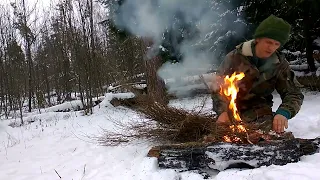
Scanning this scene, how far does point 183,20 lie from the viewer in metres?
7.32

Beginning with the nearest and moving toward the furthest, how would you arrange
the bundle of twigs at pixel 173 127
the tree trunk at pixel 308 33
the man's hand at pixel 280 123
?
the man's hand at pixel 280 123 < the bundle of twigs at pixel 173 127 < the tree trunk at pixel 308 33

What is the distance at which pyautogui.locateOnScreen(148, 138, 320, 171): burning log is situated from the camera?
100 inches

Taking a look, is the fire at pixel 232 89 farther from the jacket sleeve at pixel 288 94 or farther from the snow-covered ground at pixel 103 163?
the snow-covered ground at pixel 103 163

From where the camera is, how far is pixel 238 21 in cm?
715

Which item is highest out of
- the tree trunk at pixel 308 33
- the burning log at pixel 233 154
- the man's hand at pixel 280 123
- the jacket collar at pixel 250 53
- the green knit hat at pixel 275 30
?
the tree trunk at pixel 308 33

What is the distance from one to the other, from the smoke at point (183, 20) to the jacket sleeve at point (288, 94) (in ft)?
13.6

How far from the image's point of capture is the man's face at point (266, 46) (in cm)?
298

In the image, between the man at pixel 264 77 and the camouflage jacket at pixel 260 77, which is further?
the camouflage jacket at pixel 260 77

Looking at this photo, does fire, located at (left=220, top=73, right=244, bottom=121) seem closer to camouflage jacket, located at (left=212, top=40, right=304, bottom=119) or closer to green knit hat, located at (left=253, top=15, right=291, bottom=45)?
camouflage jacket, located at (left=212, top=40, right=304, bottom=119)

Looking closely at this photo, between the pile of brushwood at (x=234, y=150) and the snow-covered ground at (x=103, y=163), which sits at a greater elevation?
the pile of brushwood at (x=234, y=150)

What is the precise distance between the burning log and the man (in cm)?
26

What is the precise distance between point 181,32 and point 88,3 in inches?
211

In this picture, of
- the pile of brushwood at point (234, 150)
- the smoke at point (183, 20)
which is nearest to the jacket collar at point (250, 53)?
the pile of brushwood at point (234, 150)

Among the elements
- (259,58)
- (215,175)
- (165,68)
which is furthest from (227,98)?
(165,68)
